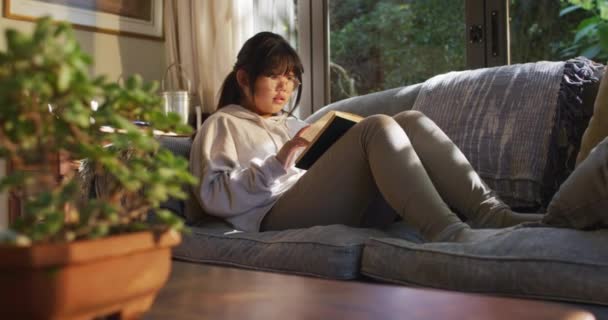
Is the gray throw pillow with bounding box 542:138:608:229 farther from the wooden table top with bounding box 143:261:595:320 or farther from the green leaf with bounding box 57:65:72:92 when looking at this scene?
the green leaf with bounding box 57:65:72:92

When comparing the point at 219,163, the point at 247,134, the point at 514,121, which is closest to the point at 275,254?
the point at 219,163

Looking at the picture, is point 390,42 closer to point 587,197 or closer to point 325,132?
point 325,132

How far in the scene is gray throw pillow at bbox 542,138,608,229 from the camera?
125 centimetres

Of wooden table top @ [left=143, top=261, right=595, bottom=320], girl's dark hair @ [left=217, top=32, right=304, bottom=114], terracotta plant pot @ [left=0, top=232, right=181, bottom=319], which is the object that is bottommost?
wooden table top @ [left=143, top=261, right=595, bottom=320]

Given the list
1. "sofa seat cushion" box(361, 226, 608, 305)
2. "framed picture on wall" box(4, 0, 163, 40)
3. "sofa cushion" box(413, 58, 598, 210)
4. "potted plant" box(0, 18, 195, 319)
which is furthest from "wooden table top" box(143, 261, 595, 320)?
"framed picture on wall" box(4, 0, 163, 40)

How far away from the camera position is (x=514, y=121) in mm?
1859

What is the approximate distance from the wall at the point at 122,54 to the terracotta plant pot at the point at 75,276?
262 centimetres

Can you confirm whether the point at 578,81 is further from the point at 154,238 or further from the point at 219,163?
the point at 154,238

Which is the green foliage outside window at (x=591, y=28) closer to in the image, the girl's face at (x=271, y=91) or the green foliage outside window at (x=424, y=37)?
the green foliage outside window at (x=424, y=37)

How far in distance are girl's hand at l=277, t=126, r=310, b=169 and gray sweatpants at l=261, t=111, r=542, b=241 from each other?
60 mm

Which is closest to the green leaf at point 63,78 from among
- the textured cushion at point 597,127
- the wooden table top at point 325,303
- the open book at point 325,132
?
the wooden table top at point 325,303

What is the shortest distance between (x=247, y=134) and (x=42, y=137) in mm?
1375

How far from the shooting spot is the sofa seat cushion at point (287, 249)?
137 centimetres

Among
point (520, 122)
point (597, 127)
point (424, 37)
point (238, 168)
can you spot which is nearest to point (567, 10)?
point (424, 37)
